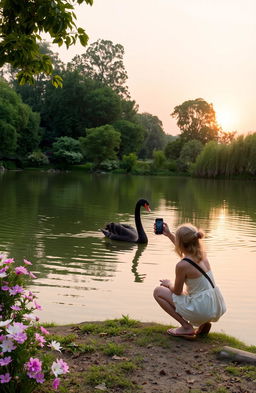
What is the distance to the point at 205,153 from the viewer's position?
2253 inches

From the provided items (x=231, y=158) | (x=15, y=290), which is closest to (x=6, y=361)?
(x=15, y=290)

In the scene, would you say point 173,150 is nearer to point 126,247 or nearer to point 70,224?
point 70,224

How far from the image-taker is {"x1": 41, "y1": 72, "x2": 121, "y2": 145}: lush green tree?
75.7 meters

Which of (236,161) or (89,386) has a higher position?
(236,161)

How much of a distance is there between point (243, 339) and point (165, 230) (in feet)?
5.34

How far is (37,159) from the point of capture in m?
64.3

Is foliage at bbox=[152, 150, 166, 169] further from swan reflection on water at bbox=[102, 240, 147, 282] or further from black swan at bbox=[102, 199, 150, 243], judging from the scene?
swan reflection on water at bbox=[102, 240, 147, 282]

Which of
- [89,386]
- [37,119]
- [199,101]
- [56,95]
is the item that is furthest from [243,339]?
[199,101]

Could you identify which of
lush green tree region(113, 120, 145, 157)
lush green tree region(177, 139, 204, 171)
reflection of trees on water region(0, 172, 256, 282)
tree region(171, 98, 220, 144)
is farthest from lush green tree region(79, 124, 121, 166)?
reflection of trees on water region(0, 172, 256, 282)

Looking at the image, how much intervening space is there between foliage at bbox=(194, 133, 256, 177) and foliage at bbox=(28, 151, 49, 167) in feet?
71.2

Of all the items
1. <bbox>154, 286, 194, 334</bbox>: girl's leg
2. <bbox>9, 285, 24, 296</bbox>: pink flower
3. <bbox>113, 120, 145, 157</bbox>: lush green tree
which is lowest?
<bbox>154, 286, 194, 334</bbox>: girl's leg

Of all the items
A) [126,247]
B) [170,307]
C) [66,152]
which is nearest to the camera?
[170,307]

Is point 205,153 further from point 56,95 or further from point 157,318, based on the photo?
point 157,318

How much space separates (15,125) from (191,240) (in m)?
56.0
